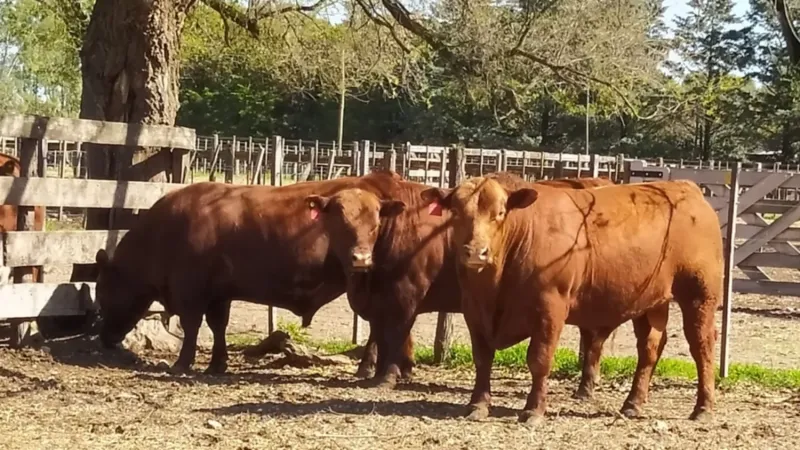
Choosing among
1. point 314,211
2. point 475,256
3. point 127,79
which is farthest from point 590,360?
point 127,79

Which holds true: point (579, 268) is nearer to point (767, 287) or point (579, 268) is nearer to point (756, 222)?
point (767, 287)

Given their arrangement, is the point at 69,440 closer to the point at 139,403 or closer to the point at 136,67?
the point at 139,403

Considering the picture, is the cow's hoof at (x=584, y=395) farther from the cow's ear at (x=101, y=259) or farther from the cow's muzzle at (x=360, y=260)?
the cow's ear at (x=101, y=259)

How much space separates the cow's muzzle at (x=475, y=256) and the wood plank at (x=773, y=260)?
10.2 metres

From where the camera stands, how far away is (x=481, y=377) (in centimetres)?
749

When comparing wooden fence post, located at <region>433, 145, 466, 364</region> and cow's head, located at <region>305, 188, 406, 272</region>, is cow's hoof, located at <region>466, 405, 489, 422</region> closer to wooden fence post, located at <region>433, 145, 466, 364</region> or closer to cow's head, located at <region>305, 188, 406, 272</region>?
cow's head, located at <region>305, 188, 406, 272</region>

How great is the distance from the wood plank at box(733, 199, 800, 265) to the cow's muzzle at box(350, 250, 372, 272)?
29.5 feet

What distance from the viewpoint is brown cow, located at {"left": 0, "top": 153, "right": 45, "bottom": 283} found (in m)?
9.84

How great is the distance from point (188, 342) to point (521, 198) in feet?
11.7

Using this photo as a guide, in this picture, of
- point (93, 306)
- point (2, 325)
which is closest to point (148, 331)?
point (93, 306)

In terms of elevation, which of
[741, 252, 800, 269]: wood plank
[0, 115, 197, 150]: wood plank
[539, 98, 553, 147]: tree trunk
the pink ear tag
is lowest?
[741, 252, 800, 269]: wood plank

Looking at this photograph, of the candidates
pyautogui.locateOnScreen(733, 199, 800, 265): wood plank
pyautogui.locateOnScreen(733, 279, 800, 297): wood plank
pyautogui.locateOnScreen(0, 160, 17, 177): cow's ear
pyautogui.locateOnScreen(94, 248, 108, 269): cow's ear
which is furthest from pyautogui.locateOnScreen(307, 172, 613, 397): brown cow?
pyautogui.locateOnScreen(733, 199, 800, 265): wood plank

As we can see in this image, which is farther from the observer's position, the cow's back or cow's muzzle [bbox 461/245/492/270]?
the cow's back

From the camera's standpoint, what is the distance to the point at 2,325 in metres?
10.1
